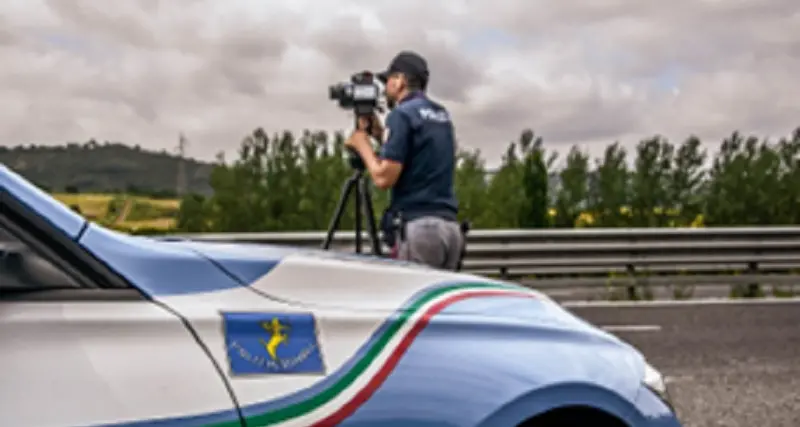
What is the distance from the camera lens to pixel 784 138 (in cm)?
3120

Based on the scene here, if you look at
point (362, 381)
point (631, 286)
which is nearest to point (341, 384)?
point (362, 381)

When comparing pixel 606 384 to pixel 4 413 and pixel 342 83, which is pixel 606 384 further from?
pixel 342 83

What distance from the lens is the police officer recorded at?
16.4 ft

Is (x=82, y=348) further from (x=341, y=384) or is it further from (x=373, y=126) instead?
(x=373, y=126)

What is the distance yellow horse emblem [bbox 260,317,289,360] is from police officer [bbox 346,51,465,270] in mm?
2617

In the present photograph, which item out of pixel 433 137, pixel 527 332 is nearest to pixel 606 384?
pixel 527 332

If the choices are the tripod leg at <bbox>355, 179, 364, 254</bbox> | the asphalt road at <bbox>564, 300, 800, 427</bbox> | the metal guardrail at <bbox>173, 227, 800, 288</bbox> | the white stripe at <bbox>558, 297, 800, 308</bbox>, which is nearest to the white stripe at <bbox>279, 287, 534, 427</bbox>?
the tripod leg at <bbox>355, 179, 364, 254</bbox>

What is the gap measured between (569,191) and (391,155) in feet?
94.4

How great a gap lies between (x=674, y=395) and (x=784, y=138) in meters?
25.9

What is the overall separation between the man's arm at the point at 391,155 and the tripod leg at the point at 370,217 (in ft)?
1.39

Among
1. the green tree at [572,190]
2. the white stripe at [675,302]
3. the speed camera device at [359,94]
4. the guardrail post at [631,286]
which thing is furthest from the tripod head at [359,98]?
the green tree at [572,190]

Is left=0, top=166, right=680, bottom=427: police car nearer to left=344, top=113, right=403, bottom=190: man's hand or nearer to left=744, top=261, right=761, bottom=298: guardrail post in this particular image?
left=344, top=113, right=403, bottom=190: man's hand

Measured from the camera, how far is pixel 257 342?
2324mm

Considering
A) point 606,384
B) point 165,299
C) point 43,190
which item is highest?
point 43,190
